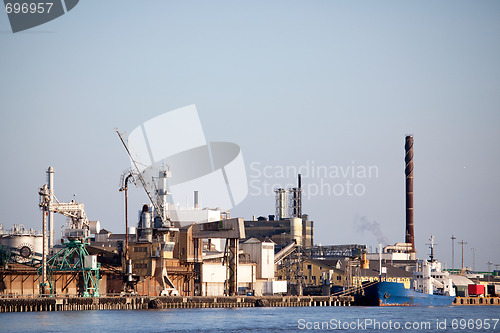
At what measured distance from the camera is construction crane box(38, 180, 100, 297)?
9975cm

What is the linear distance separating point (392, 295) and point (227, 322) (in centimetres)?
4669

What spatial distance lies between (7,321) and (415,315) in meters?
47.4

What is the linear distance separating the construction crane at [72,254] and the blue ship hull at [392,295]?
40.9m

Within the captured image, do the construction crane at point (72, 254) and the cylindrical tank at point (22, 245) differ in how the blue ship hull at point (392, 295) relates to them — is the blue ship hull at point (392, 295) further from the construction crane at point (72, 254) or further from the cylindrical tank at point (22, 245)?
the cylindrical tank at point (22, 245)

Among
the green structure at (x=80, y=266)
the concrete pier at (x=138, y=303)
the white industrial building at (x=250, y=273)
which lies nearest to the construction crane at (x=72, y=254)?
the green structure at (x=80, y=266)

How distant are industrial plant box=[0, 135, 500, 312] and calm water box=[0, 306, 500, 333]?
10821 millimetres

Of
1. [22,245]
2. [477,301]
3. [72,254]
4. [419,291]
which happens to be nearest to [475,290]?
[477,301]

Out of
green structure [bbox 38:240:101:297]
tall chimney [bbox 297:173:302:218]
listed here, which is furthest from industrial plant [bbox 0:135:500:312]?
tall chimney [bbox 297:173:302:218]

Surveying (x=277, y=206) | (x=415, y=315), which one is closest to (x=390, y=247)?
(x=277, y=206)

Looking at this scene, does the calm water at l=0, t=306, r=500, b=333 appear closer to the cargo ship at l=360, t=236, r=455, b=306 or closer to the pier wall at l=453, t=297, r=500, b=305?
the cargo ship at l=360, t=236, r=455, b=306

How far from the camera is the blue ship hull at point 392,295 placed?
125 m

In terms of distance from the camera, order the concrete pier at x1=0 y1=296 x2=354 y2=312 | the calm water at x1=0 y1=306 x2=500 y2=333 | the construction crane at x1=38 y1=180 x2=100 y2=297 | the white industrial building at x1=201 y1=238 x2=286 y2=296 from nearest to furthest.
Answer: the calm water at x1=0 y1=306 x2=500 y2=333 < the concrete pier at x1=0 y1=296 x2=354 y2=312 < the construction crane at x1=38 y1=180 x2=100 y2=297 < the white industrial building at x1=201 y1=238 x2=286 y2=296

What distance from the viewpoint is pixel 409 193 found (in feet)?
559

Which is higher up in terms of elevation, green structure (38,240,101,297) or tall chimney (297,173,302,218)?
tall chimney (297,173,302,218)
